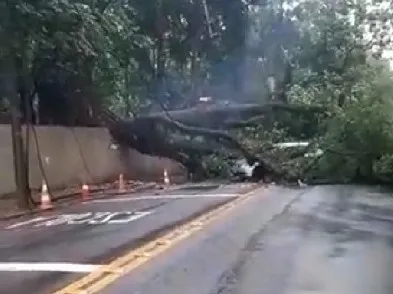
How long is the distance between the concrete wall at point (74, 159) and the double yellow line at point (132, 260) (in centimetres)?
1083

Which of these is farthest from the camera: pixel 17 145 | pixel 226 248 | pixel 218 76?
pixel 218 76

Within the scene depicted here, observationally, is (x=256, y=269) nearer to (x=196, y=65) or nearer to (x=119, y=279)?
(x=119, y=279)

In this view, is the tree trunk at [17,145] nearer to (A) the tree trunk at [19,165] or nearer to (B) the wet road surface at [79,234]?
(A) the tree trunk at [19,165]

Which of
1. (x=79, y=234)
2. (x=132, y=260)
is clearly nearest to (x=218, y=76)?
(x=79, y=234)

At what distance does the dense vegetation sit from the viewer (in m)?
22.9

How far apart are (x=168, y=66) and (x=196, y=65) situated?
1660 mm

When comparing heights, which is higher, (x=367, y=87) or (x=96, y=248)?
(x=367, y=87)

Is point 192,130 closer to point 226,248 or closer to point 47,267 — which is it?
point 226,248

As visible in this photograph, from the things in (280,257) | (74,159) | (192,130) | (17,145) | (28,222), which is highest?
(192,130)

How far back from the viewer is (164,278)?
374 inches

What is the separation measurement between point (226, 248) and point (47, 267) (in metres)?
3.06

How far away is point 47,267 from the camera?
10.4 m

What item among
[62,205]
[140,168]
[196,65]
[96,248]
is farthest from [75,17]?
[196,65]

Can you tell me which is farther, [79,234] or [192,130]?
[192,130]
